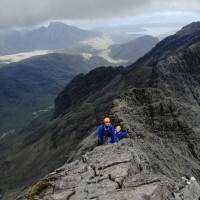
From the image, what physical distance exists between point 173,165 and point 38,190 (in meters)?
20.0

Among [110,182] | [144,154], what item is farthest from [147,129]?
[110,182]

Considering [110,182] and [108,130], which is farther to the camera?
[108,130]

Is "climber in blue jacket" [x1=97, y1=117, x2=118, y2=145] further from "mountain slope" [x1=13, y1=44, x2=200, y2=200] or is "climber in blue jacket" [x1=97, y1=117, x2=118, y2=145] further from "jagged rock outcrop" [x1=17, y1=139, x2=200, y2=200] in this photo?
"jagged rock outcrop" [x1=17, y1=139, x2=200, y2=200]

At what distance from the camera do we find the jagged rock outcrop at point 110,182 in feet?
79.3

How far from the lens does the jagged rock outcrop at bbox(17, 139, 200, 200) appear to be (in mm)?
24156

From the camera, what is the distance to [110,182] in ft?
85.3

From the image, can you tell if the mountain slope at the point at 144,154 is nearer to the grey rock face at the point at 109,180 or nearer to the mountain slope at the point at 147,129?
the grey rock face at the point at 109,180

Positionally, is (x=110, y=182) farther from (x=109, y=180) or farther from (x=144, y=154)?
(x=144, y=154)

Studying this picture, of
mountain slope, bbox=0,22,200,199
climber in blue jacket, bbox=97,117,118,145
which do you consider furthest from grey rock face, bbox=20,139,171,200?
climber in blue jacket, bbox=97,117,118,145

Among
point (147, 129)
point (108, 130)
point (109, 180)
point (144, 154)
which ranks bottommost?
point (147, 129)

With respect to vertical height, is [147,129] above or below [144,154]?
below

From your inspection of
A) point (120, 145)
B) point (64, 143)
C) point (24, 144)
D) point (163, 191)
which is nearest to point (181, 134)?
point (120, 145)

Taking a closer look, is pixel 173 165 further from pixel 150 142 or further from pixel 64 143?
pixel 64 143

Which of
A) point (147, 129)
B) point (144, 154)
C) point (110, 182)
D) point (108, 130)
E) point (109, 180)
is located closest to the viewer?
point (110, 182)
